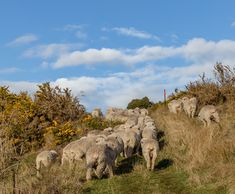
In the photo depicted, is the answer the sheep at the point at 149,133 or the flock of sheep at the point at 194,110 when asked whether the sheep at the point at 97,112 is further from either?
the sheep at the point at 149,133

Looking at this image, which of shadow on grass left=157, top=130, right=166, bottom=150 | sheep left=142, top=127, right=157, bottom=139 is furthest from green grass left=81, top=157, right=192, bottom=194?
shadow on grass left=157, top=130, right=166, bottom=150

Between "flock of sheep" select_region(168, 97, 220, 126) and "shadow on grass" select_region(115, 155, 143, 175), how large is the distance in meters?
6.16

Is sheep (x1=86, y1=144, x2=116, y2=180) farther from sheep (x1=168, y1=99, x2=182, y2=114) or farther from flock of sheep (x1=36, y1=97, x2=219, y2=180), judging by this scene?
sheep (x1=168, y1=99, x2=182, y2=114)

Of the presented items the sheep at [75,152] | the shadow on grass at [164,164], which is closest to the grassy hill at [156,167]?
the shadow on grass at [164,164]

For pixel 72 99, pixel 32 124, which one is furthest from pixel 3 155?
pixel 72 99

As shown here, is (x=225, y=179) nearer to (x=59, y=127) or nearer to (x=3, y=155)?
(x=3, y=155)

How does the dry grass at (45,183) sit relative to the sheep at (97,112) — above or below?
below

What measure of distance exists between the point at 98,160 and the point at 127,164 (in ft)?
10.9

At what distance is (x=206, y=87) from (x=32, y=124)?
1282 cm

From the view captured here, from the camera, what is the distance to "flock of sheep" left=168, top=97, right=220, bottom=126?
952 inches

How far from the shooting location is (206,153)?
625 inches

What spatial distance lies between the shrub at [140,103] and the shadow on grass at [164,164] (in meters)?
31.3

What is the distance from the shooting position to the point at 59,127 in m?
27.2

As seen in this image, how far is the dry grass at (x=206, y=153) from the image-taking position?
1362cm
